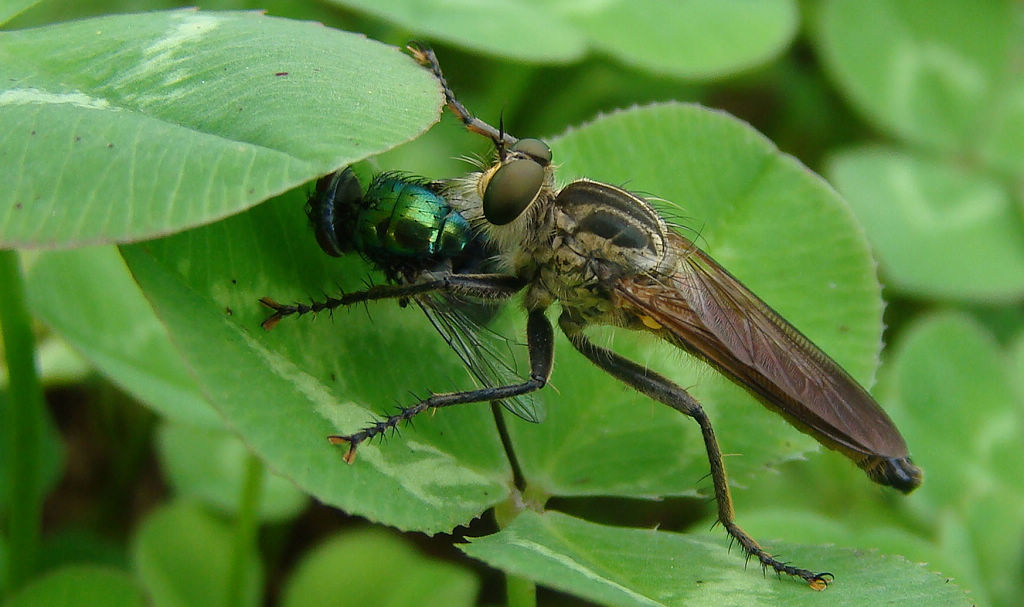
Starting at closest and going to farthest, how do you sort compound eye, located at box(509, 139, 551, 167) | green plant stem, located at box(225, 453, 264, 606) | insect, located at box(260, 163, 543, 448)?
1. insect, located at box(260, 163, 543, 448)
2. compound eye, located at box(509, 139, 551, 167)
3. green plant stem, located at box(225, 453, 264, 606)

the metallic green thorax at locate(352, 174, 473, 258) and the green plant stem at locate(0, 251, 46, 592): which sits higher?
the metallic green thorax at locate(352, 174, 473, 258)

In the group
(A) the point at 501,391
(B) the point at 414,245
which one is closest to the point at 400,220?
(B) the point at 414,245

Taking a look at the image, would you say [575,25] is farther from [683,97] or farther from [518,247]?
[518,247]

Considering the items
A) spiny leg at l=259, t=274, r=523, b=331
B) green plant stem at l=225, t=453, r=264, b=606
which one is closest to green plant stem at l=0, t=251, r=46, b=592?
green plant stem at l=225, t=453, r=264, b=606

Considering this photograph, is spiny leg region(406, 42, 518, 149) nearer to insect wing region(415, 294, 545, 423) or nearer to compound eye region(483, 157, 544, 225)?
compound eye region(483, 157, 544, 225)

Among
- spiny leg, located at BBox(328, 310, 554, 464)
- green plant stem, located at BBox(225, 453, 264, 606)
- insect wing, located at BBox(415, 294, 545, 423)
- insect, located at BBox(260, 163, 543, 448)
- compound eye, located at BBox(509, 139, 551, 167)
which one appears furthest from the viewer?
green plant stem, located at BBox(225, 453, 264, 606)

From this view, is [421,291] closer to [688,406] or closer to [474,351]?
[474,351]
